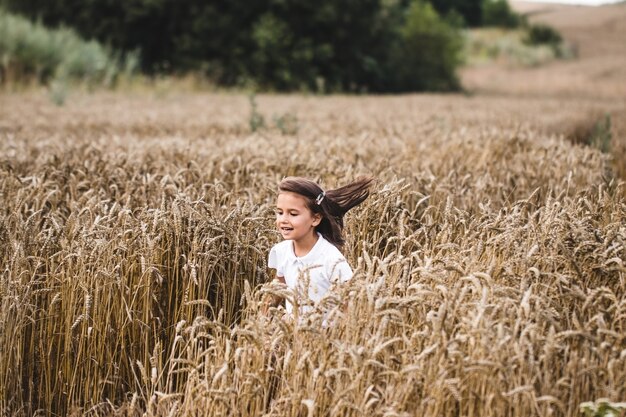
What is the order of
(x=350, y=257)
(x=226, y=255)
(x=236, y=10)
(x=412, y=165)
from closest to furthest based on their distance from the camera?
(x=226, y=255) → (x=350, y=257) → (x=412, y=165) → (x=236, y=10)

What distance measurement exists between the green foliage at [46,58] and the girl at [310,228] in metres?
16.3

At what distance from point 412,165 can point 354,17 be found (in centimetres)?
2404

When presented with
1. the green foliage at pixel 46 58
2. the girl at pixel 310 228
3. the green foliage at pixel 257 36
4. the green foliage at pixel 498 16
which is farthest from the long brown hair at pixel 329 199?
the green foliage at pixel 498 16

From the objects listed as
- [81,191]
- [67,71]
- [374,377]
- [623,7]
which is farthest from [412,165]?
[623,7]

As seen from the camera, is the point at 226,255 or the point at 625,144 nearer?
the point at 226,255

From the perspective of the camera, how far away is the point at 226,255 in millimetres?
3557

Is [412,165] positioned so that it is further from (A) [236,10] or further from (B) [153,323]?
(A) [236,10]

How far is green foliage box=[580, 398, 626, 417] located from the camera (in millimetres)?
2129

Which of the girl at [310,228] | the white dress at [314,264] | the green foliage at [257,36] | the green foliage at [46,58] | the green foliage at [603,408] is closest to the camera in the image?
the green foliage at [603,408]

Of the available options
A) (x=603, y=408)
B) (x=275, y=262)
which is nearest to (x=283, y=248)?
(x=275, y=262)

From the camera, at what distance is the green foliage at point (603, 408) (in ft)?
6.98

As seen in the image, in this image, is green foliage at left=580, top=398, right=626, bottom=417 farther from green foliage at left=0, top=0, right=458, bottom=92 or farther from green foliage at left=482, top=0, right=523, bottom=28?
green foliage at left=482, top=0, right=523, bottom=28

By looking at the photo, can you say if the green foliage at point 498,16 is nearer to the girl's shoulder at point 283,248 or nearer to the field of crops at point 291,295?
the field of crops at point 291,295

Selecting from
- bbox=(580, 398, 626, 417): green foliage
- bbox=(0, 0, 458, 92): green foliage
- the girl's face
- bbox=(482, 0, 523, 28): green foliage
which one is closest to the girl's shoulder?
the girl's face
